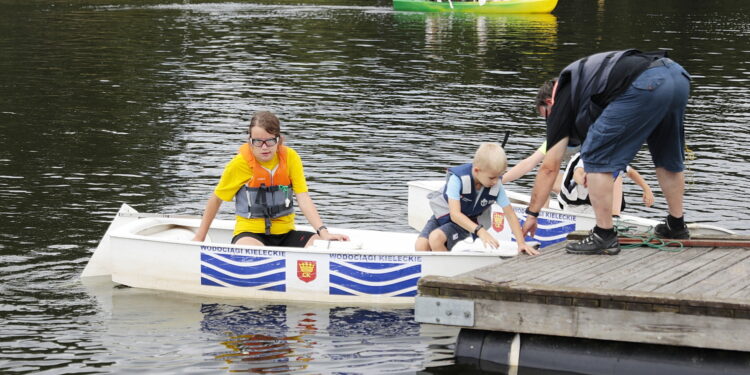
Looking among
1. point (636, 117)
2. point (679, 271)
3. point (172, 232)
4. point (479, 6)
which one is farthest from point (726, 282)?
point (479, 6)

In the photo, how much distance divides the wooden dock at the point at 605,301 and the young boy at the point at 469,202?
2.29ft

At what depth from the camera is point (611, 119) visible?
7117 mm

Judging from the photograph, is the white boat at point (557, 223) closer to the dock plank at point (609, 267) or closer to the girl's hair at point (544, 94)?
the dock plank at point (609, 267)

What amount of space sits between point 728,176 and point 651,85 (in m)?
7.61

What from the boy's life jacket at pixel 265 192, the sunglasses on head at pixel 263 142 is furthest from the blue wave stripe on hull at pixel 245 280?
the sunglasses on head at pixel 263 142

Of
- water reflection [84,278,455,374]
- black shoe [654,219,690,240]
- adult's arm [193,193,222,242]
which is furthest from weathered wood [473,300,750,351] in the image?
adult's arm [193,193,222,242]

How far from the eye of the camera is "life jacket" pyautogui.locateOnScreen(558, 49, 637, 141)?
7.15 m

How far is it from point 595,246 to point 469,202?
1.06 meters

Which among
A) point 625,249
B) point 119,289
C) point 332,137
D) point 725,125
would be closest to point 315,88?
point 332,137

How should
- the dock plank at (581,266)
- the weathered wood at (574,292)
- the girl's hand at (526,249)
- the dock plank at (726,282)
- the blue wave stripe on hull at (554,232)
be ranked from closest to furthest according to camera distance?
the weathered wood at (574,292) < the dock plank at (726,282) < the dock plank at (581,266) < the girl's hand at (526,249) < the blue wave stripe on hull at (554,232)

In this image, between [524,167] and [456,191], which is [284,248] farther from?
[524,167]

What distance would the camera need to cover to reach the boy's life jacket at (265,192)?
855 cm

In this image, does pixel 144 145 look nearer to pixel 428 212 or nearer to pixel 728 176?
pixel 428 212

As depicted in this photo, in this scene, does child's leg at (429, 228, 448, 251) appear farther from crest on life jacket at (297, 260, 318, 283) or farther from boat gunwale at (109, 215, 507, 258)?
crest on life jacket at (297, 260, 318, 283)
